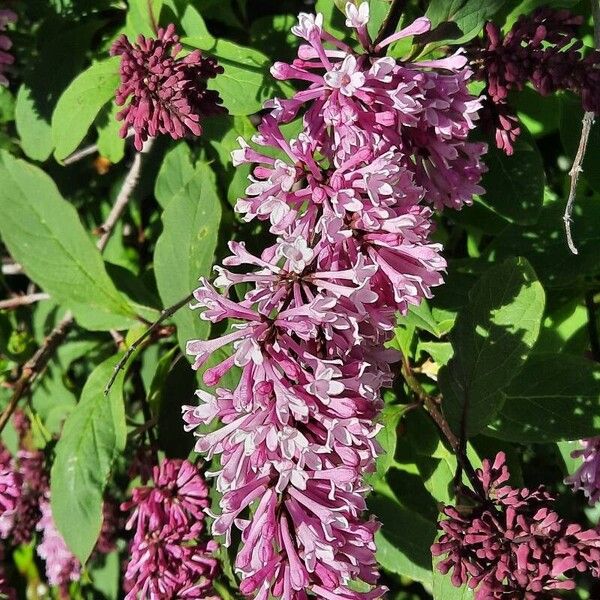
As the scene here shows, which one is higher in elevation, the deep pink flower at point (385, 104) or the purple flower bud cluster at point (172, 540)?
the deep pink flower at point (385, 104)

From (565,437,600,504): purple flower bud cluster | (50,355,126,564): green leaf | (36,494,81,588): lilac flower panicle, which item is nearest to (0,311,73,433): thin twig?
(50,355,126,564): green leaf

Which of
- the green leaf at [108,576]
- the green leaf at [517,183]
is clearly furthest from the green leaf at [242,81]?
the green leaf at [108,576]

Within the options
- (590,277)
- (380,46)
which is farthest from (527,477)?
(380,46)

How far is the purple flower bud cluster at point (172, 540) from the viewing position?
147cm

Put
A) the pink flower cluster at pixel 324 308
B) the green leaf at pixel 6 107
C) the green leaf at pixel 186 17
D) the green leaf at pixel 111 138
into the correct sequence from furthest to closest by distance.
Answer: the green leaf at pixel 6 107 < the green leaf at pixel 111 138 < the green leaf at pixel 186 17 < the pink flower cluster at pixel 324 308

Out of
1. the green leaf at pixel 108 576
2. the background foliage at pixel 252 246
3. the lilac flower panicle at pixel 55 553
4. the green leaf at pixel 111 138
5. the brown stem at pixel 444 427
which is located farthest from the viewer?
the green leaf at pixel 108 576

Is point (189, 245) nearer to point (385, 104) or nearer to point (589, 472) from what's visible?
point (385, 104)

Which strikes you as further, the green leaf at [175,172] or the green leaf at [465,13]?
the green leaf at [175,172]

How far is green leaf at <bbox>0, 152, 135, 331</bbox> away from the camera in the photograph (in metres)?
1.76

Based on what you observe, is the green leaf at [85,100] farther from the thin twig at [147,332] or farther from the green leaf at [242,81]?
the thin twig at [147,332]

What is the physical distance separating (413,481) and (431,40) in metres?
1.09

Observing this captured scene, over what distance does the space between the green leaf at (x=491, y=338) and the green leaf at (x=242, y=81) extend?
57cm

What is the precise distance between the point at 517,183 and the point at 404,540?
0.80 m

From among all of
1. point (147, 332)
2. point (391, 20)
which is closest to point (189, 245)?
point (147, 332)
